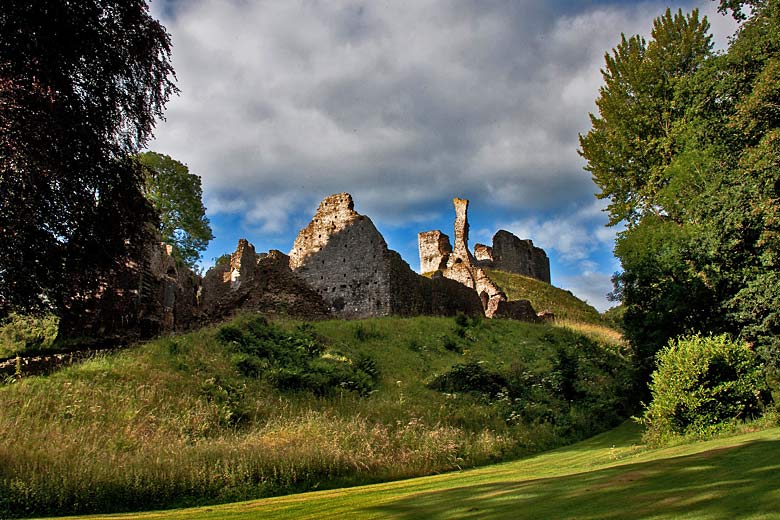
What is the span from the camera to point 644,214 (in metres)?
25.6

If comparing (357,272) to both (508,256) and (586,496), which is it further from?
(508,256)

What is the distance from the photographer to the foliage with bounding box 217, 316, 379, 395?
47.3 feet

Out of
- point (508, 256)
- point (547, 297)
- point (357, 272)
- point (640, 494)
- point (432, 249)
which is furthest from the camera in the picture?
point (508, 256)

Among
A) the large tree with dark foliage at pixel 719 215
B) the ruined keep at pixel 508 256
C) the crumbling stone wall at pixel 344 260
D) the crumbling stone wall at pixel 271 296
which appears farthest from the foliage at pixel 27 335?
the ruined keep at pixel 508 256

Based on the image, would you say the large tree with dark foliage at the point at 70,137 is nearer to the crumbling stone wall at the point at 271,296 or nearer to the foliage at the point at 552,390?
the crumbling stone wall at the point at 271,296

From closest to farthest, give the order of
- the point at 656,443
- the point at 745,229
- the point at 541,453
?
the point at 656,443 → the point at 541,453 → the point at 745,229

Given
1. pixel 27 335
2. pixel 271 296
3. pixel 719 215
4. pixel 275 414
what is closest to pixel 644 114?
pixel 719 215

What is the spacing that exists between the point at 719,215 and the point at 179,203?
1219 inches

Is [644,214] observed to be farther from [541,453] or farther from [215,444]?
[215,444]

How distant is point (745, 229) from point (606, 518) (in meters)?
15.3

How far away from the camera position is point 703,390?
11672 mm

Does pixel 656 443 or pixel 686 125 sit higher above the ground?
pixel 686 125

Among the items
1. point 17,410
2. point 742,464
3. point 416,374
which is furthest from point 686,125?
point 17,410

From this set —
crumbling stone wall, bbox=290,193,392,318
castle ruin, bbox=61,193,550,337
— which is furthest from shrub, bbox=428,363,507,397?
crumbling stone wall, bbox=290,193,392,318
